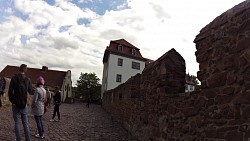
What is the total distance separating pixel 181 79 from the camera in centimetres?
691

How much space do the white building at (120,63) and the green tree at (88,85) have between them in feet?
58.7

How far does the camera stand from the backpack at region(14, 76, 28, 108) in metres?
6.54

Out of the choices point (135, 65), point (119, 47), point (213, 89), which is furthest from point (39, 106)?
point (135, 65)

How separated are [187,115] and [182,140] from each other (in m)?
0.51

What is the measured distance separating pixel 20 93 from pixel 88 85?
62.9m

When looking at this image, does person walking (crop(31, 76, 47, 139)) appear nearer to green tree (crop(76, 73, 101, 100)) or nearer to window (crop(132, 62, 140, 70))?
window (crop(132, 62, 140, 70))

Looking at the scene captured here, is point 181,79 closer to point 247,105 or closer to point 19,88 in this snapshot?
point 247,105

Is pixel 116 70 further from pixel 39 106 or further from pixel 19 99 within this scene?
pixel 19 99

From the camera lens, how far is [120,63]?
158ft

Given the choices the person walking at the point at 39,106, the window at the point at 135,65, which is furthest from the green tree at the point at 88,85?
the person walking at the point at 39,106

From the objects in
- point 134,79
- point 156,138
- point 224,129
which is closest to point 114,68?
point 134,79

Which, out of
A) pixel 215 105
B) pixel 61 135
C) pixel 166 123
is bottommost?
pixel 61 135

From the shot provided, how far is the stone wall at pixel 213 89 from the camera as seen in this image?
4152 millimetres

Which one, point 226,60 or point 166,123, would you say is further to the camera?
point 166,123
